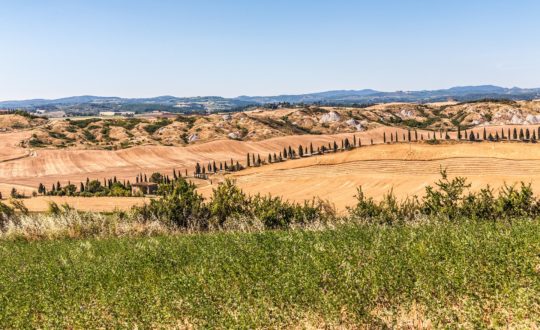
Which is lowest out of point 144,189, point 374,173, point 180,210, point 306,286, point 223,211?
point 144,189

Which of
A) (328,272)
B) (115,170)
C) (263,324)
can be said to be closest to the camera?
(263,324)

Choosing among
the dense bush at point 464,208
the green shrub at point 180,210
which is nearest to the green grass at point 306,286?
the dense bush at point 464,208

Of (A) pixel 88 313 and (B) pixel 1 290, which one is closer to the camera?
(A) pixel 88 313

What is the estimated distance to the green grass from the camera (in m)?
11.0

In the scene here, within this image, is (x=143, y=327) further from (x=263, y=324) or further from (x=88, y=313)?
(x=263, y=324)

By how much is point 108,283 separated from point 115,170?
122 meters

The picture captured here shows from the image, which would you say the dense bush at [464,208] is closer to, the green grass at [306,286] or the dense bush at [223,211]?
the dense bush at [223,211]

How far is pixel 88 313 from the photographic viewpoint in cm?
1270

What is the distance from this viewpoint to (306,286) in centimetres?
1247

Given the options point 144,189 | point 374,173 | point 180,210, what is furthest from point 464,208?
point 144,189

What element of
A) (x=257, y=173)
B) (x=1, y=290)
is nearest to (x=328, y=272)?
(x=1, y=290)

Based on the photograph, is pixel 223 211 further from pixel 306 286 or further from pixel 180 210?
pixel 306 286

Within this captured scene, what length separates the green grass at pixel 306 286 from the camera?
36.2 ft

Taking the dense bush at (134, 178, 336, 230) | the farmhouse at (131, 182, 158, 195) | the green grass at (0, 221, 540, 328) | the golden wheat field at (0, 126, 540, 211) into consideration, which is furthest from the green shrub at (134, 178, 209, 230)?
the farmhouse at (131, 182, 158, 195)
